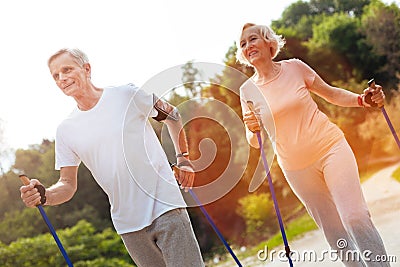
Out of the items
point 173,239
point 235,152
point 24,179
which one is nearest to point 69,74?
point 24,179

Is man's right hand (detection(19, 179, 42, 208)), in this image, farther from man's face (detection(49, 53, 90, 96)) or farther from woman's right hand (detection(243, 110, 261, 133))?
woman's right hand (detection(243, 110, 261, 133))

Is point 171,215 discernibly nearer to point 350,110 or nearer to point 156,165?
point 156,165

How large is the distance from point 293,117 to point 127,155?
31.3 inches

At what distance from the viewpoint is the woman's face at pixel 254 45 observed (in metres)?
2.60

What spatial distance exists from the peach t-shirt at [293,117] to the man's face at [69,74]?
→ 76 cm

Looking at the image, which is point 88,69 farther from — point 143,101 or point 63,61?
point 143,101

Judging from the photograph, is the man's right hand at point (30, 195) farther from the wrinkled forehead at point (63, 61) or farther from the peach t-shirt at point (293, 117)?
the peach t-shirt at point (293, 117)

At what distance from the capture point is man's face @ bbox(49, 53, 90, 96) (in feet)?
7.11

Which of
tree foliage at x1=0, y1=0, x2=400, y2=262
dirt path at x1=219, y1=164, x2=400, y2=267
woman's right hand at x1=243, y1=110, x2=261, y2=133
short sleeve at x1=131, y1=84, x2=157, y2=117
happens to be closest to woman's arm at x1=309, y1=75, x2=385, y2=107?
woman's right hand at x1=243, y1=110, x2=261, y2=133

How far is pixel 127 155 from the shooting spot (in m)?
2.08

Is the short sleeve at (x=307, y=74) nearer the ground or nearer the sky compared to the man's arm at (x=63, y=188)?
nearer the sky

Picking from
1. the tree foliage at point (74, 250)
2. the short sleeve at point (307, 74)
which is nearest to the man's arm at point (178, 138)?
the short sleeve at point (307, 74)

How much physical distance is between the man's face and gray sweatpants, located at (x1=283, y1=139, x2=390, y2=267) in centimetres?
96

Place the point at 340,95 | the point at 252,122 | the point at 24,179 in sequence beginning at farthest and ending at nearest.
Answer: the point at 340,95, the point at 252,122, the point at 24,179
